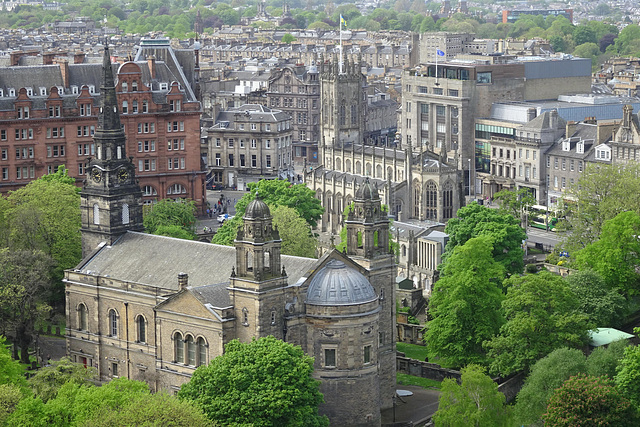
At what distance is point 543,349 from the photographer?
398 ft

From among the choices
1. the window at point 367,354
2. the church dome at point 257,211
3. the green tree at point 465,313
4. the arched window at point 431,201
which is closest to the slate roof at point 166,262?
the church dome at point 257,211

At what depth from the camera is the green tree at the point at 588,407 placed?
104m

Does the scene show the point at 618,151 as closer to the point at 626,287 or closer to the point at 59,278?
the point at 626,287

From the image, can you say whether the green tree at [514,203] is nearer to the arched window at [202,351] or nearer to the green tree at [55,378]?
the arched window at [202,351]

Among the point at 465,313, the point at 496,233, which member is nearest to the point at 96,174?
the point at 465,313

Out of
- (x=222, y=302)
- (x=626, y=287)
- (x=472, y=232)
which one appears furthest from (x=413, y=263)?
(x=222, y=302)

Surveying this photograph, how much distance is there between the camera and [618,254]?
13700 centimetres

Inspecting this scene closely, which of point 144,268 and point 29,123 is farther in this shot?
point 29,123

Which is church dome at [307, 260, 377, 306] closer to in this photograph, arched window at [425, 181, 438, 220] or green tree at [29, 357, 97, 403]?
green tree at [29, 357, 97, 403]

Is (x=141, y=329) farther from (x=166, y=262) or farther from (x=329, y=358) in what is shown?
(x=329, y=358)

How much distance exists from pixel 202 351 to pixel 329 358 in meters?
9.69

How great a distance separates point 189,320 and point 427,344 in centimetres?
2579

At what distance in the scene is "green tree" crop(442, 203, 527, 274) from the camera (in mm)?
148000

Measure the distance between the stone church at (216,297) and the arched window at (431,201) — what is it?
56440 mm
